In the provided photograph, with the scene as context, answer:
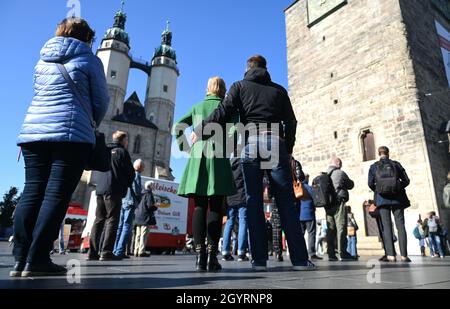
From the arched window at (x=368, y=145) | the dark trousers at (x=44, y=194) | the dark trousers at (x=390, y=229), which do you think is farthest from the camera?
the arched window at (x=368, y=145)

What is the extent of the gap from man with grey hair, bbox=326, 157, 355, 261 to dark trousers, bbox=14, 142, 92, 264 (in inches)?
174

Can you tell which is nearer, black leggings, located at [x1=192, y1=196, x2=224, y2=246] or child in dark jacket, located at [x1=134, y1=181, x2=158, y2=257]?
black leggings, located at [x1=192, y1=196, x2=224, y2=246]

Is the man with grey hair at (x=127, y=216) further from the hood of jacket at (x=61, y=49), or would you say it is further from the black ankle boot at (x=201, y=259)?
the hood of jacket at (x=61, y=49)

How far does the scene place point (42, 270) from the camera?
7.33ft

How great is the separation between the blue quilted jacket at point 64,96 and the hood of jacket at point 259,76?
142 centimetres

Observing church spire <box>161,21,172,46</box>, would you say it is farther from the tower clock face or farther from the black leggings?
the black leggings

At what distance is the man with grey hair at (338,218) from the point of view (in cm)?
543

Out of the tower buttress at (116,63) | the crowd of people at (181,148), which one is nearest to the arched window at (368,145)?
the crowd of people at (181,148)

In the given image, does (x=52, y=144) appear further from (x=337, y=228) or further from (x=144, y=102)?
(x=144, y=102)

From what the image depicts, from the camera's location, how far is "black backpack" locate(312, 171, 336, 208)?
546 centimetres

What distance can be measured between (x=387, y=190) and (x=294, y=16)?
57.0 ft

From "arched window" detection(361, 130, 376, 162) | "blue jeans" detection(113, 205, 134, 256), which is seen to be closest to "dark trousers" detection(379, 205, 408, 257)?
"blue jeans" detection(113, 205, 134, 256)

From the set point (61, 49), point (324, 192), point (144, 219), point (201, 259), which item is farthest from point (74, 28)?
point (144, 219)
